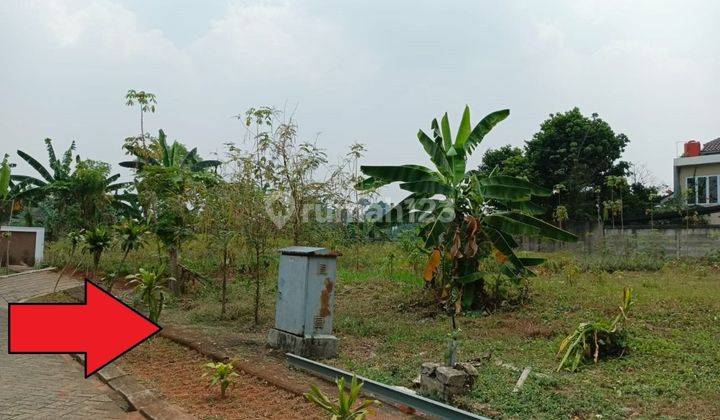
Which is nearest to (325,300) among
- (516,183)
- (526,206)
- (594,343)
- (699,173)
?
(594,343)

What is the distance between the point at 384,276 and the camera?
515 inches

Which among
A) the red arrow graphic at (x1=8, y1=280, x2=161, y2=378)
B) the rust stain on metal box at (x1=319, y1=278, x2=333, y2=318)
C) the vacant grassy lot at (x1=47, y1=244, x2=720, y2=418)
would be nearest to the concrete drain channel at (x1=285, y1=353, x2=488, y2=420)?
the vacant grassy lot at (x1=47, y1=244, x2=720, y2=418)

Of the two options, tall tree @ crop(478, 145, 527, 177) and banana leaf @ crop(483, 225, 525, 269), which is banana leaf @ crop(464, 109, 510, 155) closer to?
banana leaf @ crop(483, 225, 525, 269)

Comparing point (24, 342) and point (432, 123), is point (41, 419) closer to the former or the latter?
point (24, 342)

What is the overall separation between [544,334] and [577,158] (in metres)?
17.6

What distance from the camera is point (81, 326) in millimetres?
5820

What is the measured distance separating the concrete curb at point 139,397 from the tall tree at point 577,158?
64.7 feet

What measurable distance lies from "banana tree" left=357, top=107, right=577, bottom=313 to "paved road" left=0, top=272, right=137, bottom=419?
197 inches

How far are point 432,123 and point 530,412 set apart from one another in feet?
20.4

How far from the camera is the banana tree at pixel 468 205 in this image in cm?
905

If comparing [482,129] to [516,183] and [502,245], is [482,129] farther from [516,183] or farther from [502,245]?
[502,245]

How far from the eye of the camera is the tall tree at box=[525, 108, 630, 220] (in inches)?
917

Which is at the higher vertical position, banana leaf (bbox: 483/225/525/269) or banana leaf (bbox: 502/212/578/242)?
banana leaf (bbox: 502/212/578/242)

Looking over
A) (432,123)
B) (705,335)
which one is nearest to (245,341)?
(432,123)
